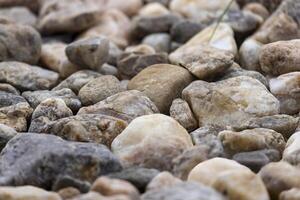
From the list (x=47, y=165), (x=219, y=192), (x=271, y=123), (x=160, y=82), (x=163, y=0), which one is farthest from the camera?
(x=163, y=0)

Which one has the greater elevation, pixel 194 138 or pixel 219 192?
pixel 219 192

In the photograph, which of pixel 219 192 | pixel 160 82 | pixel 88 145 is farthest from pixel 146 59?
pixel 219 192

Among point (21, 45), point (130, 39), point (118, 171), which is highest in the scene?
point (118, 171)

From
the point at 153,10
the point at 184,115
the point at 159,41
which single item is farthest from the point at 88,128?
the point at 153,10

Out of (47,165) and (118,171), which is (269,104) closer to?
(118,171)

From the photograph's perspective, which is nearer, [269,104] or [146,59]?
[269,104]

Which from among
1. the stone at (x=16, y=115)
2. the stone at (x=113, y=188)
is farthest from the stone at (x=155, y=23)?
the stone at (x=113, y=188)

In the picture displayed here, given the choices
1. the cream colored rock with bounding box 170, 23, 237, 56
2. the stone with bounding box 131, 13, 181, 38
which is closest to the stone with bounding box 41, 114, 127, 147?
the cream colored rock with bounding box 170, 23, 237, 56
